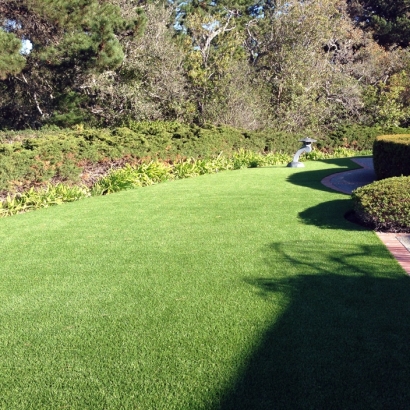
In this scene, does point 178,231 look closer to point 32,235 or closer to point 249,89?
point 32,235

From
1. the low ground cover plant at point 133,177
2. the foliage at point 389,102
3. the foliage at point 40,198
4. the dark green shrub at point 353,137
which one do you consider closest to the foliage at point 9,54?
the low ground cover plant at point 133,177

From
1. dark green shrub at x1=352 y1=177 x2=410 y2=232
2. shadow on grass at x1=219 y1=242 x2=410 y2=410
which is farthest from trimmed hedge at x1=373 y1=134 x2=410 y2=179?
shadow on grass at x1=219 y1=242 x2=410 y2=410

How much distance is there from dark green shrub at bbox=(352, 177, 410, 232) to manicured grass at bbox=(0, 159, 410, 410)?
0.28 metres

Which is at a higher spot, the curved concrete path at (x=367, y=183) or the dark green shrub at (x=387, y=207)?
the dark green shrub at (x=387, y=207)

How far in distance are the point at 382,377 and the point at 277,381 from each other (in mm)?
661

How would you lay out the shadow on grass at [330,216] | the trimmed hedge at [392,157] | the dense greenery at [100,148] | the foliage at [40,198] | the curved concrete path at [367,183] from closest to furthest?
the curved concrete path at [367,183] → the shadow on grass at [330,216] → the foliage at [40,198] → the trimmed hedge at [392,157] → the dense greenery at [100,148]

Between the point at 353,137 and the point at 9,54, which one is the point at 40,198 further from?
the point at 353,137

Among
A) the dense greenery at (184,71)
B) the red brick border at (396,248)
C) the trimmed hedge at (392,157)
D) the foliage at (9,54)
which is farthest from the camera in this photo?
the dense greenery at (184,71)

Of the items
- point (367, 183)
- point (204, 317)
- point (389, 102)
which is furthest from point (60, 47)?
point (389, 102)

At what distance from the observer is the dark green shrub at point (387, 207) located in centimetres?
595

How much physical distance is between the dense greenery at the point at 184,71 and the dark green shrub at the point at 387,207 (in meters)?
13.1

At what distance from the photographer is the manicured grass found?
2.62 metres

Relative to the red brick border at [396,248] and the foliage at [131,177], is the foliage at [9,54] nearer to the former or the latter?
the foliage at [131,177]

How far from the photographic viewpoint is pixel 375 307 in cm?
367
